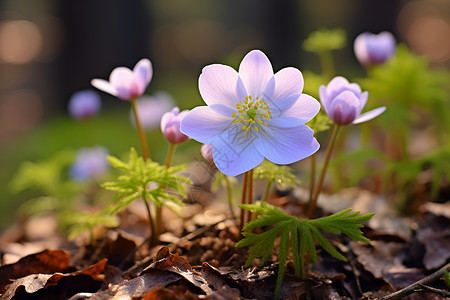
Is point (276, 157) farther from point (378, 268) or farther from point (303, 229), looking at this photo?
point (378, 268)

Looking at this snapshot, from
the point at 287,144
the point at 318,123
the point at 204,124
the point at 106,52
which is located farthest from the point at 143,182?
the point at 106,52

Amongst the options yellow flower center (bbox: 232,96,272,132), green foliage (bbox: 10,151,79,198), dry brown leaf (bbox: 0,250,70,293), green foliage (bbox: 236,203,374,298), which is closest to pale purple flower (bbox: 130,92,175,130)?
green foliage (bbox: 10,151,79,198)

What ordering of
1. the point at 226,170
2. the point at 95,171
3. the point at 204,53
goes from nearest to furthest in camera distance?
1. the point at 226,170
2. the point at 95,171
3. the point at 204,53

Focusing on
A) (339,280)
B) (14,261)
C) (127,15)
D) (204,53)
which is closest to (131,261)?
(14,261)

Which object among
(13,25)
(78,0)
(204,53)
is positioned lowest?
(204,53)

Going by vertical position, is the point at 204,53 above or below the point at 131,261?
below

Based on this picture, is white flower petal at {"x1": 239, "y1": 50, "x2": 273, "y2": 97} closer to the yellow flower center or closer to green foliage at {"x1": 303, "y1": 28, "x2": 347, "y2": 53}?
the yellow flower center
